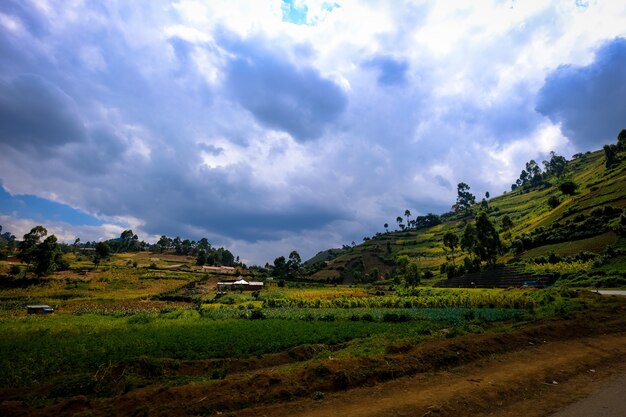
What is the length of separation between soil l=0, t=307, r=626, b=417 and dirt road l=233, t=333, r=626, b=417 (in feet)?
0.12

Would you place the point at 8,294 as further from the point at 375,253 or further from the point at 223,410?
the point at 375,253

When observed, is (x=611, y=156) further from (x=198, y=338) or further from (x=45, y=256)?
(x=45, y=256)

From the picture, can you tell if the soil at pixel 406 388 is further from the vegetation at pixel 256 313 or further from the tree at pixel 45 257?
the tree at pixel 45 257

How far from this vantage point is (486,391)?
546 inches

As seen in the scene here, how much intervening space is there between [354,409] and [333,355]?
9.91 meters

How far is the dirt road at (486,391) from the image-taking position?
12492 millimetres

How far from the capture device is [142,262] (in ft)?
515

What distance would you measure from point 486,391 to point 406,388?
3159 millimetres

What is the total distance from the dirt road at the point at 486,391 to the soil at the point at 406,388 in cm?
4

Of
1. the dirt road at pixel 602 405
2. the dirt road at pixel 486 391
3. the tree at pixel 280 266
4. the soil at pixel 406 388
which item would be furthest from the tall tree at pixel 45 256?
the dirt road at pixel 602 405

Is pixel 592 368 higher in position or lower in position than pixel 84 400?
higher

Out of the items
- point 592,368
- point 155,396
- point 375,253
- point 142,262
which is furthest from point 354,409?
point 375,253

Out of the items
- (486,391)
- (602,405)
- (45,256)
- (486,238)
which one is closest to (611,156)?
(486,238)

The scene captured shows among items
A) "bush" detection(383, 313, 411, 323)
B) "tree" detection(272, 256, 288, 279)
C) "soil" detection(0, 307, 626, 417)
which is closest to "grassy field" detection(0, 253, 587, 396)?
"bush" detection(383, 313, 411, 323)
